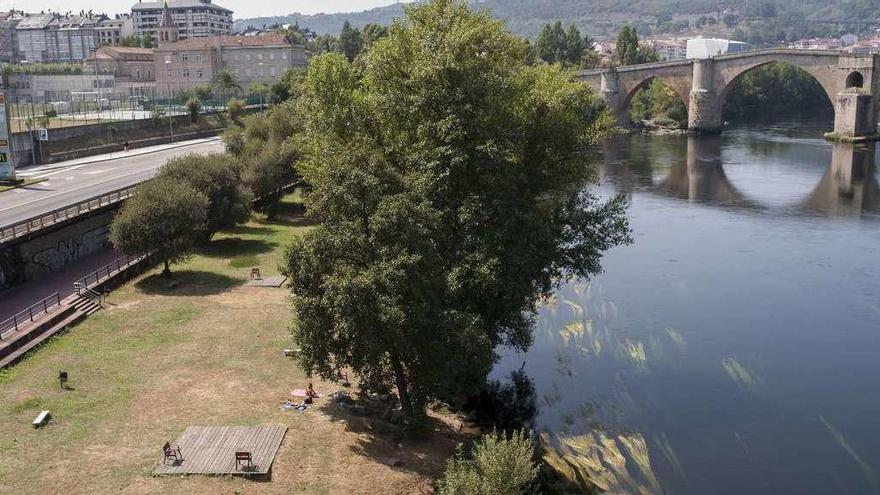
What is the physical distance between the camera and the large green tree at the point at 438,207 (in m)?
24.5

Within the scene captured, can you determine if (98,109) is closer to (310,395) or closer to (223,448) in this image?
(310,395)

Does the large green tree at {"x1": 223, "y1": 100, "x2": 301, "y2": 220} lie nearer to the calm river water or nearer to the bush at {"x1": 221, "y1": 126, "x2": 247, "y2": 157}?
the bush at {"x1": 221, "y1": 126, "x2": 247, "y2": 157}

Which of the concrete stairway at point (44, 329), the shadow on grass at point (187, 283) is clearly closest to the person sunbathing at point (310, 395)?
the concrete stairway at point (44, 329)

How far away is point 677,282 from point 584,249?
1307 cm

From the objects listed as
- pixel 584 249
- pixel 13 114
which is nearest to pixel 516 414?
pixel 584 249

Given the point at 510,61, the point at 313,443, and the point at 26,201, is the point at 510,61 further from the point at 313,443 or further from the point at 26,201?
the point at 26,201

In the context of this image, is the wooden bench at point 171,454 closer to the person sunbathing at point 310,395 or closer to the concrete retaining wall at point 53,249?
the person sunbathing at point 310,395

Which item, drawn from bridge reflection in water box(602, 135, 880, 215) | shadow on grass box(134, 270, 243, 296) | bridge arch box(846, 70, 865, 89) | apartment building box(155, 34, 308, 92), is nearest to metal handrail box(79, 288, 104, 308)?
shadow on grass box(134, 270, 243, 296)

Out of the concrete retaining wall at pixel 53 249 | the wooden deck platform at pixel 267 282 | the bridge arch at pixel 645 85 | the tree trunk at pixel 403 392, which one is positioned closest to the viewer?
the tree trunk at pixel 403 392

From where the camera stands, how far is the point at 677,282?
43375 millimetres

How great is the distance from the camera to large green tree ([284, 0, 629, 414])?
2448 centimetres

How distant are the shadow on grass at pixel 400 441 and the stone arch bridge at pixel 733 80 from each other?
86.5 meters

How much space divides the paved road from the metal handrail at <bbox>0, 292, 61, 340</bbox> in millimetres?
8621

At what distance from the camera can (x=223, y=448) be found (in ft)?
77.8
